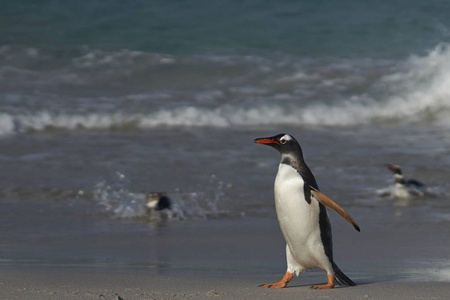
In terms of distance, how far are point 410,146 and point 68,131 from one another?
4172 mm

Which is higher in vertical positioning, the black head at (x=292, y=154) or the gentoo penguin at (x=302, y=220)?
the black head at (x=292, y=154)

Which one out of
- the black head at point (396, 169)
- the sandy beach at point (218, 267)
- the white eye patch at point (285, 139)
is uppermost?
the white eye patch at point (285, 139)

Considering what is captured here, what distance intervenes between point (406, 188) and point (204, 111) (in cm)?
483

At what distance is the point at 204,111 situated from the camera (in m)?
11.4

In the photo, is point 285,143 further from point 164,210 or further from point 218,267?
point 164,210

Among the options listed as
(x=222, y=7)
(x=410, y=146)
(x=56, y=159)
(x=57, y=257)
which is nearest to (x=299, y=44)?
(x=222, y=7)

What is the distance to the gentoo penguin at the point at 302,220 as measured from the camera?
3881mm

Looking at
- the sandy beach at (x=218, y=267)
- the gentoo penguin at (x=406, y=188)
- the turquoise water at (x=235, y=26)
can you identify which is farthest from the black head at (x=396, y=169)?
the turquoise water at (x=235, y=26)

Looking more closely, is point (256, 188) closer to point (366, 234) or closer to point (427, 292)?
point (366, 234)

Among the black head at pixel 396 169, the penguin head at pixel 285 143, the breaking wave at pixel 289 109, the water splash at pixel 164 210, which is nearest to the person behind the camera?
the penguin head at pixel 285 143

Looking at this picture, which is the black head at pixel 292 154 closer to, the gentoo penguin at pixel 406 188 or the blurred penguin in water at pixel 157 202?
the blurred penguin in water at pixel 157 202

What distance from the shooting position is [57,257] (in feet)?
15.6

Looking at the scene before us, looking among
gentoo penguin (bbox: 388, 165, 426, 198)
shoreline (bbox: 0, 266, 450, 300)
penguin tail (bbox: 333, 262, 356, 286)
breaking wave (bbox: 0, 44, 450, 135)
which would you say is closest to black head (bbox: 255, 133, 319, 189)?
penguin tail (bbox: 333, 262, 356, 286)

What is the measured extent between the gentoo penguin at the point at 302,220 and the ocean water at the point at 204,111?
0.70 meters
